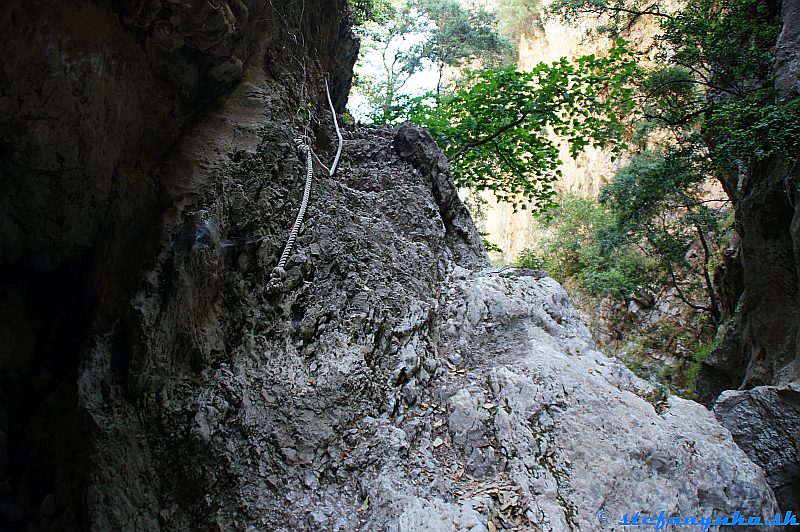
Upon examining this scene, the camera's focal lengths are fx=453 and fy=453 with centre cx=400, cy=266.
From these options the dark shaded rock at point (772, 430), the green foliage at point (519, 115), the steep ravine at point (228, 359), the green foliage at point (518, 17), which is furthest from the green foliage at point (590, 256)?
the green foliage at point (518, 17)

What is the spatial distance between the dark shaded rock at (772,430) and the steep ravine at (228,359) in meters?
2.43

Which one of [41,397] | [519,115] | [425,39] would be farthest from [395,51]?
[41,397]

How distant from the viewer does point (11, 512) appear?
107 inches

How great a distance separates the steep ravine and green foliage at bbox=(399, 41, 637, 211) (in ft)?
12.6

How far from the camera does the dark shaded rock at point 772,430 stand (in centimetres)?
526

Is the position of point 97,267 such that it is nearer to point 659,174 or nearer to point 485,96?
point 485,96

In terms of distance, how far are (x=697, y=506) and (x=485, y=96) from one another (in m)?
5.87

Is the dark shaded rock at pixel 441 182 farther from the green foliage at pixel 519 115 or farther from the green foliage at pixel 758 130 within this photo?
the green foliage at pixel 758 130

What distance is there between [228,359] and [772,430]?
20.8 feet

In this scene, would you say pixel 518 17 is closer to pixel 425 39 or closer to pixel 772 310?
pixel 425 39

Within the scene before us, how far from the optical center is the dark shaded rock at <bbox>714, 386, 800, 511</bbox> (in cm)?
526

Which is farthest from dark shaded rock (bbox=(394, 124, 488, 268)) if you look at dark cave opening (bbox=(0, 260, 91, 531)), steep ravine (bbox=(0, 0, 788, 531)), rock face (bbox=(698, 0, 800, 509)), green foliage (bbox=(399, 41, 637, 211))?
rock face (bbox=(698, 0, 800, 509))

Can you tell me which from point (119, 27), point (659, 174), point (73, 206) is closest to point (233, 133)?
point (119, 27)

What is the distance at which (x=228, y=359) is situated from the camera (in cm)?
325
